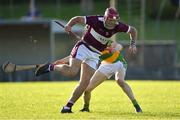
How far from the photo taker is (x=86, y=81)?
61.0ft

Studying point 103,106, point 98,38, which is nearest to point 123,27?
point 98,38

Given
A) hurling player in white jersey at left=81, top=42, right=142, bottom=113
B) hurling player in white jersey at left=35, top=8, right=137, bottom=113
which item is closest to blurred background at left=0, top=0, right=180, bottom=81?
hurling player in white jersey at left=81, top=42, right=142, bottom=113

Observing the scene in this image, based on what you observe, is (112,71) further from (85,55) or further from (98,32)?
(98,32)

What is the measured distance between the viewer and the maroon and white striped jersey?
723 inches

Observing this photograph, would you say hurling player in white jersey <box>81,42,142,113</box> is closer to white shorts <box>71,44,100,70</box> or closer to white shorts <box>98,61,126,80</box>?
white shorts <box>98,61,126,80</box>

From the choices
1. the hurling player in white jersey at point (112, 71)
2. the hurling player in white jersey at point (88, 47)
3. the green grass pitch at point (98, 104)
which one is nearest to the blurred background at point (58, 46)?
the green grass pitch at point (98, 104)

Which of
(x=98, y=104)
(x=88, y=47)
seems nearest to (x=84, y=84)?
(x=88, y=47)

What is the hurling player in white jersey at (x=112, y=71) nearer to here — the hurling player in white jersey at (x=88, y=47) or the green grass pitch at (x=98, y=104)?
the hurling player in white jersey at (x=88, y=47)

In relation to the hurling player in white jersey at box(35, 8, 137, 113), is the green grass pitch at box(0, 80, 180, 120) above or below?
below

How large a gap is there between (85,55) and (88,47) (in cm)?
21

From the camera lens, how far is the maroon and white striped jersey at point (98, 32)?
723 inches

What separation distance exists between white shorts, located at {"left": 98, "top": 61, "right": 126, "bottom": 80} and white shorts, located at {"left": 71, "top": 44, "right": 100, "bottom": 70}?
0.22 metres

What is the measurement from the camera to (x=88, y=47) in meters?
18.5

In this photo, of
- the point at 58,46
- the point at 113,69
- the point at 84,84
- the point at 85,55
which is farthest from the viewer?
the point at 58,46
